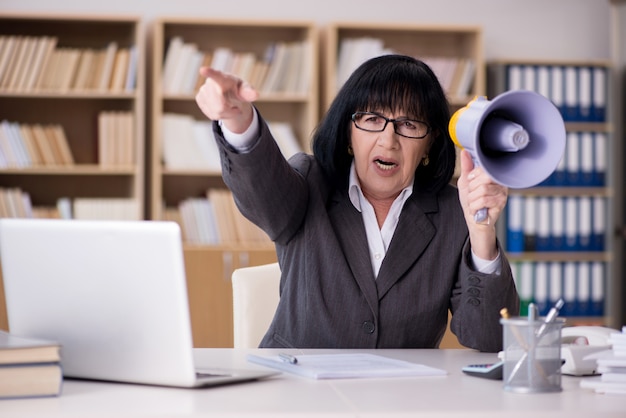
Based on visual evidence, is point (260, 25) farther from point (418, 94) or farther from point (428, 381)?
point (428, 381)

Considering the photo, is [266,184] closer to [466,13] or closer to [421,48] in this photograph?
[421,48]

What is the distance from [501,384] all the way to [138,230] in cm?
61

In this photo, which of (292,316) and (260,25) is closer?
(292,316)

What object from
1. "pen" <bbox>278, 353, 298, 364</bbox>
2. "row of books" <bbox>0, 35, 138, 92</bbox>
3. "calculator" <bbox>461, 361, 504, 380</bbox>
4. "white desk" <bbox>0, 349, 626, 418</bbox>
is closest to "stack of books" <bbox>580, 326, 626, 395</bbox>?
"white desk" <bbox>0, 349, 626, 418</bbox>

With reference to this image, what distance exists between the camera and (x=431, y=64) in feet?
16.1

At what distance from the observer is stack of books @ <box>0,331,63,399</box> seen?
1241 mm

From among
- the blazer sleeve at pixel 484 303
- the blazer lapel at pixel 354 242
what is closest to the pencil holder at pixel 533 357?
the blazer sleeve at pixel 484 303

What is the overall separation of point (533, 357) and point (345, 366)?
326 mm

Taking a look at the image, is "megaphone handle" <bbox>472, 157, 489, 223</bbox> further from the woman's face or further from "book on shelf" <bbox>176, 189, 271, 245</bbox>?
"book on shelf" <bbox>176, 189, 271, 245</bbox>

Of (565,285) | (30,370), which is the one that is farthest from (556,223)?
(30,370)

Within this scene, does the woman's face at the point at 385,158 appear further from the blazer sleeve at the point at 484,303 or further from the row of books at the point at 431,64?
the row of books at the point at 431,64

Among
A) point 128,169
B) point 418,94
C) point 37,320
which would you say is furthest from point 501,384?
point 128,169

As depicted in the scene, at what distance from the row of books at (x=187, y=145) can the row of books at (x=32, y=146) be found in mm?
512

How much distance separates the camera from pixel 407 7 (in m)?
5.12
